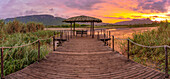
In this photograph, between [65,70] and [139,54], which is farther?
[139,54]

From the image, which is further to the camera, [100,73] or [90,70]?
[90,70]

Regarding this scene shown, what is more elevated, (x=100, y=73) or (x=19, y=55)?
(x=19, y=55)

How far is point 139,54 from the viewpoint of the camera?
678 centimetres

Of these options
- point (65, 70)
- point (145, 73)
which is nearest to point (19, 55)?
point (65, 70)

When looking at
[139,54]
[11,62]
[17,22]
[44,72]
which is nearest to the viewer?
[44,72]

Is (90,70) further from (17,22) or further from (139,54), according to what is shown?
(17,22)

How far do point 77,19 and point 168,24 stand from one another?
9262 mm

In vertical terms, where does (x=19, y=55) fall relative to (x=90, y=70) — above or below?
above

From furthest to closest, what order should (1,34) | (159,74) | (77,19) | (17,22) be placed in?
(77,19) < (17,22) < (1,34) < (159,74)

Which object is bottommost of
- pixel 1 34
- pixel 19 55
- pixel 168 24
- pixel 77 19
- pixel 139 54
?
pixel 139 54

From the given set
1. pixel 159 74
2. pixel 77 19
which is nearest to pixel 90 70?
pixel 159 74

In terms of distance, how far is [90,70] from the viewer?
383 centimetres

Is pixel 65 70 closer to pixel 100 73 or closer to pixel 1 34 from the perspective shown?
pixel 100 73

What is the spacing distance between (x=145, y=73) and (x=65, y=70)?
2.55 meters
